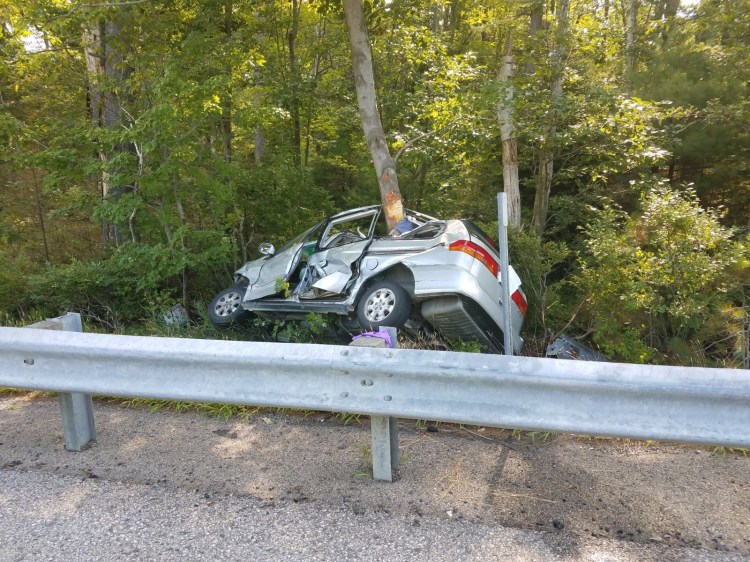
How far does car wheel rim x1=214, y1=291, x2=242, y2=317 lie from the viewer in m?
7.16

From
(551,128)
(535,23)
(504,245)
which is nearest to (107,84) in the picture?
(504,245)

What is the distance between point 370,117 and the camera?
874cm

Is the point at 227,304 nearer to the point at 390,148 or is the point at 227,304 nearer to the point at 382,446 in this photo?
the point at 382,446

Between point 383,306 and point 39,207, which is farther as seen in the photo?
point 39,207

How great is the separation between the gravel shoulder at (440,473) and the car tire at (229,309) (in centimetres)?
273

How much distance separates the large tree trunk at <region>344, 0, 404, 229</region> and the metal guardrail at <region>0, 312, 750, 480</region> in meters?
5.60

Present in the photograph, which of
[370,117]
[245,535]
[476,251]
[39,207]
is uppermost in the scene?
[370,117]

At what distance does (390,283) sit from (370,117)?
362cm

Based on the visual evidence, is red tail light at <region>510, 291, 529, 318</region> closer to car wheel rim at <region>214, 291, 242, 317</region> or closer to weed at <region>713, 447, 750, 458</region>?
weed at <region>713, 447, 750, 458</region>

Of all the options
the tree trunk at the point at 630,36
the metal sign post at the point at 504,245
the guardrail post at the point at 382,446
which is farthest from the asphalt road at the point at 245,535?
the tree trunk at the point at 630,36

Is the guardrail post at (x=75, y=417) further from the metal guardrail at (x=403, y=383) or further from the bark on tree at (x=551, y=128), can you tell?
the bark on tree at (x=551, y=128)

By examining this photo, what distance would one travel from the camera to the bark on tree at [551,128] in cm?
981

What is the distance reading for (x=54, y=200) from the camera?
12883 millimetres

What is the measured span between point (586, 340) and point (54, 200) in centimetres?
1165
